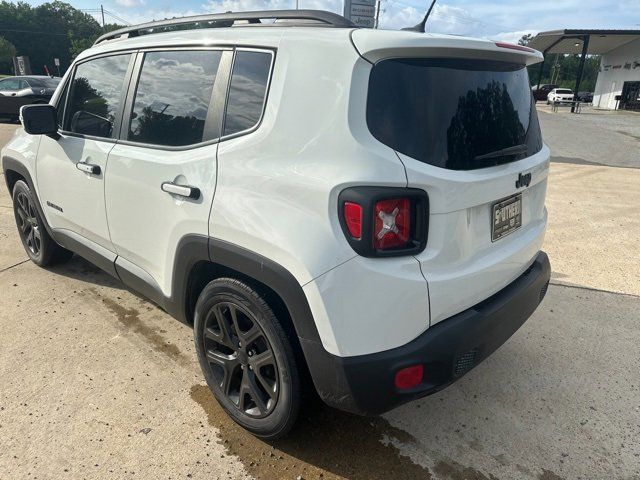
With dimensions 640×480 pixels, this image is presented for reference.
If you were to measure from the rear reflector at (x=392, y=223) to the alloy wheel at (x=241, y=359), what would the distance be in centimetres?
70

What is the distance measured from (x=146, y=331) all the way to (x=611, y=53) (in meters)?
49.3

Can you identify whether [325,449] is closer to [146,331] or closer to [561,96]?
[146,331]

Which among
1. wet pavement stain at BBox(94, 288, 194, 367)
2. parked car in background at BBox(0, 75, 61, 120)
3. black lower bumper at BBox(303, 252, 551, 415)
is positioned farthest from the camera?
parked car in background at BBox(0, 75, 61, 120)

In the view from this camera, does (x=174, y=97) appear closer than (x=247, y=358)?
No

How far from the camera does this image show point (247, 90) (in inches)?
83.5

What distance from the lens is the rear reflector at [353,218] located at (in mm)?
1717

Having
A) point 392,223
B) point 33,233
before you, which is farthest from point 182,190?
point 33,233

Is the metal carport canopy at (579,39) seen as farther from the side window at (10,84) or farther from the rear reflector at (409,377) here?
the rear reflector at (409,377)

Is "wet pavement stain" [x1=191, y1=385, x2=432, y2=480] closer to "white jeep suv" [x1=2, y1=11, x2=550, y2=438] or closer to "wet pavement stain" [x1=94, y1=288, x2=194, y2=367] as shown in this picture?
"white jeep suv" [x1=2, y1=11, x2=550, y2=438]

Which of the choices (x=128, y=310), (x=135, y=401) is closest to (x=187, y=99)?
(x=135, y=401)

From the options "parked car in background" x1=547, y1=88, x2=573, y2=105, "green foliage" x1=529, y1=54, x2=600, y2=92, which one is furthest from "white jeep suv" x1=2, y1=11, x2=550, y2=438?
"green foliage" x1=529, y1=54, x2=600, y2=92

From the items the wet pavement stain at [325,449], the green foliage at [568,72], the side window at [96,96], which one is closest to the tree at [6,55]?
the side window at [96,96]

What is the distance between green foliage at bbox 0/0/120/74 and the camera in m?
69.8

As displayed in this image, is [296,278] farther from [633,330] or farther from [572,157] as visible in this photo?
[572,157]
